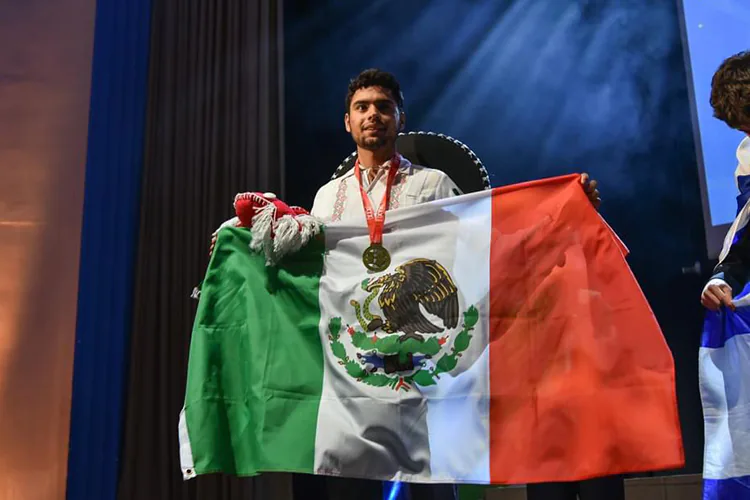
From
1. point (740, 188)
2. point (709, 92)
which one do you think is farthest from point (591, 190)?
point (709, 92)

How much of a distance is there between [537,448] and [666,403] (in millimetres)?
299

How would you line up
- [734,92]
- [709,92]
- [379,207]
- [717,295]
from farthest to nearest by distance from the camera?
[709,92]
[379,207]
[734,92]
[717,295]

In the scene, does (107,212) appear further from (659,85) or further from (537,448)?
(659,85)

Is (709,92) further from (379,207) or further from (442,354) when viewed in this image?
(442,354)

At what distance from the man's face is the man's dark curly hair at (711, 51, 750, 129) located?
0.91 meters

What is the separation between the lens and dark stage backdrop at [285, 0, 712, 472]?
339 cm

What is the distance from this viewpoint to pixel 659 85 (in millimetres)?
3549

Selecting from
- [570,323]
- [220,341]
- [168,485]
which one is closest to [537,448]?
[570,323]

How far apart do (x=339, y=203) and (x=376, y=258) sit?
0.35 meters

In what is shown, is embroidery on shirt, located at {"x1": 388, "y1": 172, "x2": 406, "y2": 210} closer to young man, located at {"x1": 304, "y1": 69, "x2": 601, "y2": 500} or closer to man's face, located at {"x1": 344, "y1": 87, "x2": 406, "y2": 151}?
young man, located at {"x1": 304, "y1": 69, "x2": 601, "y2": 500}

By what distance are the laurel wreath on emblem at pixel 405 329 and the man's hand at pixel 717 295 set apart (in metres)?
0.55

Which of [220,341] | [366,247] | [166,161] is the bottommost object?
[220,341]

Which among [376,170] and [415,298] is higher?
[376,170]

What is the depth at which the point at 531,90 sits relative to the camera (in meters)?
3.62
